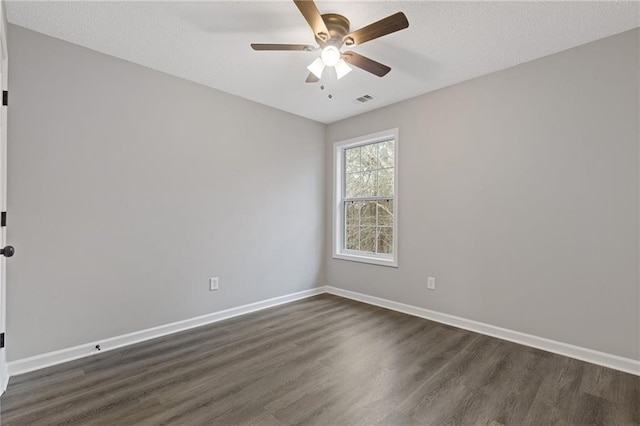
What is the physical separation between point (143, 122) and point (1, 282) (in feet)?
5.37

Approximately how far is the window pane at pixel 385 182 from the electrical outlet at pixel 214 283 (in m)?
2.32

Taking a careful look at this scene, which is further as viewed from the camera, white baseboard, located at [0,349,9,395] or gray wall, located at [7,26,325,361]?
gray wall, located at [7,26,325,361]

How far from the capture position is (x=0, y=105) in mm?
2039

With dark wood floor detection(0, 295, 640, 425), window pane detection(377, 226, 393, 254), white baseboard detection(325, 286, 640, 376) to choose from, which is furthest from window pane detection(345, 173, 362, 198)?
dark wood floor detection(0, 295, 640, 425)

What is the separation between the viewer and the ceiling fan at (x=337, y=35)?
1.84m

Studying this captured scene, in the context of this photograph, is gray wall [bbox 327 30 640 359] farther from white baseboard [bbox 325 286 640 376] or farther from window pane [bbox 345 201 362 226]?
window pane [bbox 345 201 362 226]

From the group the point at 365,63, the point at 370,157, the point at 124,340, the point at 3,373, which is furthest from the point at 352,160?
the point at 3,373

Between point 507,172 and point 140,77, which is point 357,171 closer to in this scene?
point 507,172

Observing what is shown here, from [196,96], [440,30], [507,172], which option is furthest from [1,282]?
[507,172]

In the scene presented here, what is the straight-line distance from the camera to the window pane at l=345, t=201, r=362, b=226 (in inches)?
175

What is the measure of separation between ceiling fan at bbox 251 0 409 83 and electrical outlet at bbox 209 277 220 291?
7.74 ft

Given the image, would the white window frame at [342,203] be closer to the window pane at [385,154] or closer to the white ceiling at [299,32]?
the window pane at [385,154]

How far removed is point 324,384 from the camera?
2.14 metres

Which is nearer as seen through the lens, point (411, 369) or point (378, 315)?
point (411, 369)
